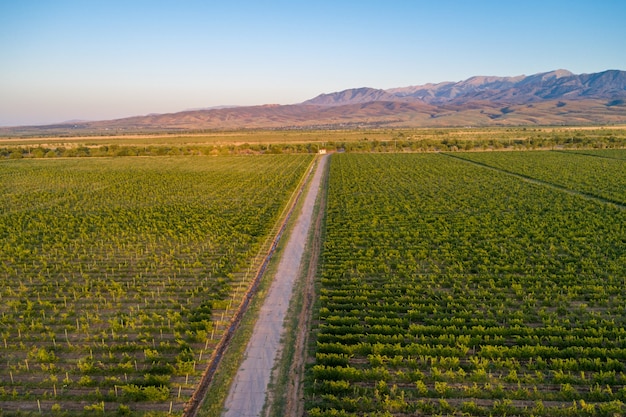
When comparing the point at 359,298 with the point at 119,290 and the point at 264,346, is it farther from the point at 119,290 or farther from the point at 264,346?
the point at 119,290

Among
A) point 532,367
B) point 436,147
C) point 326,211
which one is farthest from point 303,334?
point 436,147

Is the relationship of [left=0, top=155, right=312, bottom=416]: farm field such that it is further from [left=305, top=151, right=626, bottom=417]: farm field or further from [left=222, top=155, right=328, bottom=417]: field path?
[left=305, top=151, right=626, bottom=417]: farm field

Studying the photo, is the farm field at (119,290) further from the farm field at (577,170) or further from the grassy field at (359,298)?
the farm field at (577,170)

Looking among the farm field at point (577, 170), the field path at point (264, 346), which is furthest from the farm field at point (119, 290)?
the farm field at point (577, 170)

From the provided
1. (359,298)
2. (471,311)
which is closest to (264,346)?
(359,298)

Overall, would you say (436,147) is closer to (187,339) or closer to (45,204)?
(45,204)

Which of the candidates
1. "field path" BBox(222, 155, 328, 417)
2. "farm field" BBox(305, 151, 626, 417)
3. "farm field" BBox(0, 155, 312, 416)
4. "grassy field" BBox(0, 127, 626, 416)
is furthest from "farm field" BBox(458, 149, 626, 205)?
"field path" BBox(222, 155, 328, 417)

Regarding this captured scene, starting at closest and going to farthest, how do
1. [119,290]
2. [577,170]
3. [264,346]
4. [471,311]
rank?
[264,346] → [471,311] → [119,290] → [577,170]
